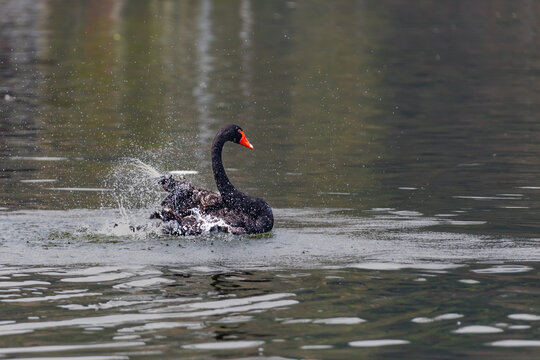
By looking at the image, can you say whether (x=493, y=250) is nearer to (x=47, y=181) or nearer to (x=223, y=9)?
(x=47, y=181)

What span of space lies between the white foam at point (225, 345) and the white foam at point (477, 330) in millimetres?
1890

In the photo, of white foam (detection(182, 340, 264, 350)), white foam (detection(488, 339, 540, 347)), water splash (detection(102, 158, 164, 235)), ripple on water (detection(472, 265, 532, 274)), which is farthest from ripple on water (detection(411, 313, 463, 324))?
water splash (detection(102, 158, 164, 235))

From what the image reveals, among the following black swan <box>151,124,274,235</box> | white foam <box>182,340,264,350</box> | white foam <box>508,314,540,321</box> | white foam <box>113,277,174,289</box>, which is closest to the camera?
white foam <box>182,340,264,350</box>

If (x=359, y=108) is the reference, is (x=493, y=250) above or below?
below

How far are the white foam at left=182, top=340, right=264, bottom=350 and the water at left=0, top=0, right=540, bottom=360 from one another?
3 cm

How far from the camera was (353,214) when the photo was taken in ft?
52.8

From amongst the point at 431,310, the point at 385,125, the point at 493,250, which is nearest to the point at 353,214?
the point at 493,250

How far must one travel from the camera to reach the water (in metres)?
10.2

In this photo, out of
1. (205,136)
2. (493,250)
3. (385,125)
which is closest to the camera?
(493,250)

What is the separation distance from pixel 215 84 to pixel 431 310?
25.2 meters

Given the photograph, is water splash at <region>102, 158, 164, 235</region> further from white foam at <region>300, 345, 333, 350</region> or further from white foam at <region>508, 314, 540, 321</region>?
white foam at <region>508, 314, 540, 321</region>

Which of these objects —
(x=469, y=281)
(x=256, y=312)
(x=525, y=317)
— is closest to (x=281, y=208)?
(x=469, y=281)

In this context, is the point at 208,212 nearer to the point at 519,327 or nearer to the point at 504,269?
the point at 504,269

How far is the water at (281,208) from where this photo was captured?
33.6 ft
